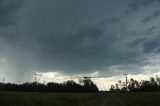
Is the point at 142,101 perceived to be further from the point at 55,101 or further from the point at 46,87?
the point at 46,87

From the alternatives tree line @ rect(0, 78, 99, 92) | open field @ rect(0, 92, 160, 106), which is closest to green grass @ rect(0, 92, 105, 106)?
open field @ rect(0, 92, 160, 106)

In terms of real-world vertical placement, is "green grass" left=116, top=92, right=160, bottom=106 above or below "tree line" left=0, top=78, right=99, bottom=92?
below

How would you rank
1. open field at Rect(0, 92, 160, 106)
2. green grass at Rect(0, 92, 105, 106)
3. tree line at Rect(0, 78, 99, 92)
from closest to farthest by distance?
green grass at Rect(0, 92, 105, 106) < open field at Rect(0, 92, 160, 106) < tree line at Rect(0, 78, 99, 92)

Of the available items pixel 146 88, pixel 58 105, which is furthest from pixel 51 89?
pixel 58 105

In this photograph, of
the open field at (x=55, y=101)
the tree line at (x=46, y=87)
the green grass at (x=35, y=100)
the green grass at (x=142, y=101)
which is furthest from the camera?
the tree line at (x=46, y=87)

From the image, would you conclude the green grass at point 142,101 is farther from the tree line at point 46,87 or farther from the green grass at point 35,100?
the tree line at point 46,87

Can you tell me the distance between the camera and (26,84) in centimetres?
16738

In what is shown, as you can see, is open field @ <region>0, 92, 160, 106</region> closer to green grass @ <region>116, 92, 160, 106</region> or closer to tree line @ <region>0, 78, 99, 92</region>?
green grass @ <region>116, 92, 160, 106</region>

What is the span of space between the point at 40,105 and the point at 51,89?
426ft

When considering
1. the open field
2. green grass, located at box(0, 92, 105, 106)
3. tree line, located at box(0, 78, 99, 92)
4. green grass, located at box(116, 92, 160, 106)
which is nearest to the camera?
green grass, located at box(0, 92, 105, 106)

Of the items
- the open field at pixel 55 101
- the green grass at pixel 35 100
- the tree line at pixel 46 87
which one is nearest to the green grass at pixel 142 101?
the open field at pixel 55 101

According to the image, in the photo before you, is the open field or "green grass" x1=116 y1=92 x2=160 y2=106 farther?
"green grass" x1=116 y1=92 x2=160 y2=106

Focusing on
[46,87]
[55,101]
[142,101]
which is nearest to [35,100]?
[55,101]

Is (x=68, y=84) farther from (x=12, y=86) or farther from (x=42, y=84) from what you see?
(x=12, y=86)
